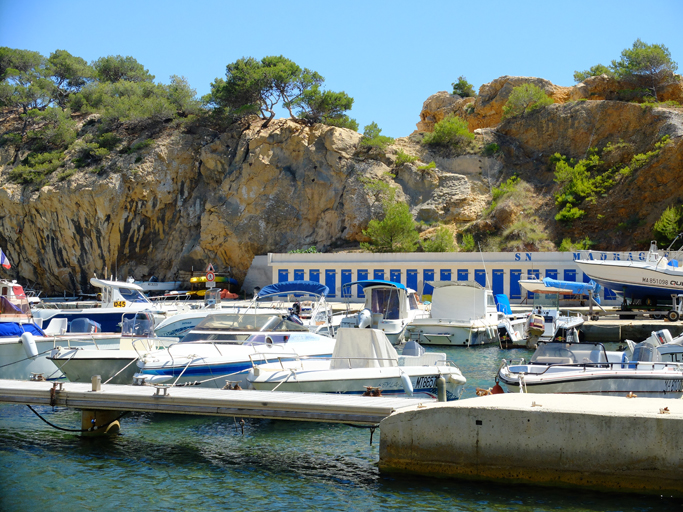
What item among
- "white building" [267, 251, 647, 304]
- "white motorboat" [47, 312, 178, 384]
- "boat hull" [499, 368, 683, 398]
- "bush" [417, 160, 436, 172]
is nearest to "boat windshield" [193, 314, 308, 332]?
"white motorboat" [47, 312, 178, 384]

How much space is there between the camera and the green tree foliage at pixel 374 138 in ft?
174

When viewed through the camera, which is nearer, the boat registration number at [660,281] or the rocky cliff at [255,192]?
the boat registration number at [660,281]

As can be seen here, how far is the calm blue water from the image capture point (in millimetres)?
7852

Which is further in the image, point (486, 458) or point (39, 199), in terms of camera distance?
point (39, 199)

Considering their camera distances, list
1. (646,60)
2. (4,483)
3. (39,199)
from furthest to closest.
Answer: (646,60)
(39,199)
(4,483)

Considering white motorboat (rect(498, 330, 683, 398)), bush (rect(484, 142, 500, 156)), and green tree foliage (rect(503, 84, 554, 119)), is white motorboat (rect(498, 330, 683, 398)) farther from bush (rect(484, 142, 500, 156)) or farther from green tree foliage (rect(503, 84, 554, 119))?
green tree foliage (rect(503, 84, 554, 119))

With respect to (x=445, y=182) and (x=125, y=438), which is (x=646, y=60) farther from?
(x=125, y=438)

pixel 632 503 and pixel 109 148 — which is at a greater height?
pixel 109 148

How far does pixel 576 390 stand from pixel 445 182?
41.8 metres

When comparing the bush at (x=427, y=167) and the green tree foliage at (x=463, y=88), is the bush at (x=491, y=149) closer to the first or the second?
the bush at (x=427, y=167)

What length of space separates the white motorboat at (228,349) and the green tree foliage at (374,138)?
38.8 metres

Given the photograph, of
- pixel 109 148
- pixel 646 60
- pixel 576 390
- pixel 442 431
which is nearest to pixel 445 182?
pixel 646 60

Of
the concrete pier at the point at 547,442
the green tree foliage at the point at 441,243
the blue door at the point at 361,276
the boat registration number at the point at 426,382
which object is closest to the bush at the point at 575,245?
the green tree foliage at the point at 441,243

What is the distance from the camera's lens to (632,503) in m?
7.52
